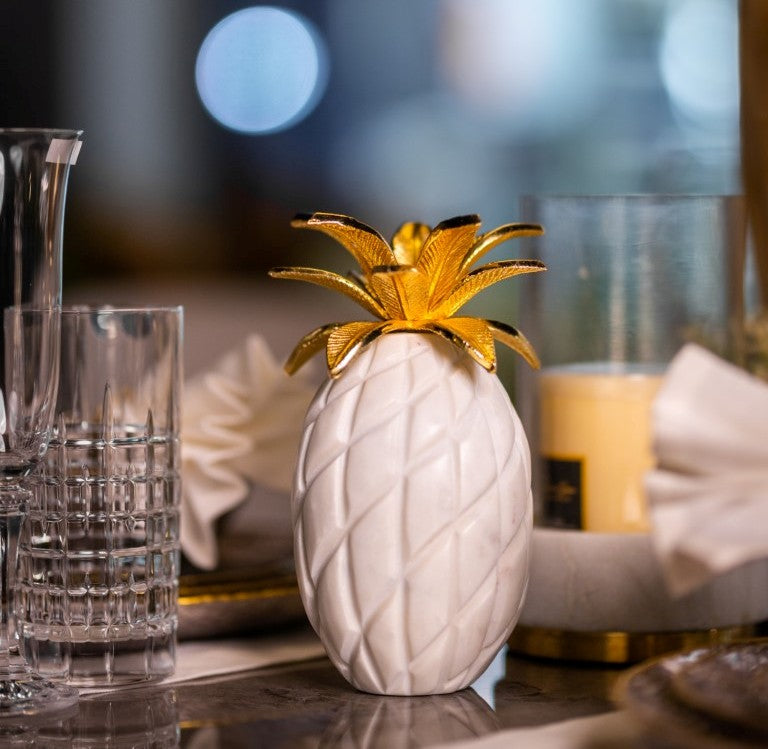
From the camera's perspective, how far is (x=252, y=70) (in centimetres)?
371

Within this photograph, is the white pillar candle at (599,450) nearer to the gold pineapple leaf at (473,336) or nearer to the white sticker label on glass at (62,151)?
the gold pineapple leaf at (473,336)

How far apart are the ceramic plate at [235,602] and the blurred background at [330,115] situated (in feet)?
8.59

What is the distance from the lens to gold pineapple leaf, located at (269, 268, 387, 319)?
615 millimetres

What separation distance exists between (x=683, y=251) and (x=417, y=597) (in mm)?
254

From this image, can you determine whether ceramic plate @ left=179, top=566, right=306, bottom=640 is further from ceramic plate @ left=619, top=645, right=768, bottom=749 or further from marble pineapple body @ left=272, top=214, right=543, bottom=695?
ceramic plate @ left=619, top=645, right=768, bottom=749

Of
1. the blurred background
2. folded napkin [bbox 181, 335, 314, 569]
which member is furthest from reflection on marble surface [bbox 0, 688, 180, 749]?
the blurred background

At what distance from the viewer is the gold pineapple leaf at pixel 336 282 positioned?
615 millimetres

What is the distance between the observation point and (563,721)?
1.82 feet

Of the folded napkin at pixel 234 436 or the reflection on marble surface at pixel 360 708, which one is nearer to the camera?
the reflection on marble surface at pixel 360 708

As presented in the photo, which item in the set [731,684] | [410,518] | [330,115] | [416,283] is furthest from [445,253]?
[330,115]

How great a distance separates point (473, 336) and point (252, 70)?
10.7 ft

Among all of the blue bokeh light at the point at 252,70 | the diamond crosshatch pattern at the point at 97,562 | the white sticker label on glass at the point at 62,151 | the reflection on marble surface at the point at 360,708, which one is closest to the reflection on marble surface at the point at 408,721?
the reflection on marble surface at the point at 360,708

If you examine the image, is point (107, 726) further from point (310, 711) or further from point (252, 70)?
point (252, 70)

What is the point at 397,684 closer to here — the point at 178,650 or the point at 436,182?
the point at 178,650
